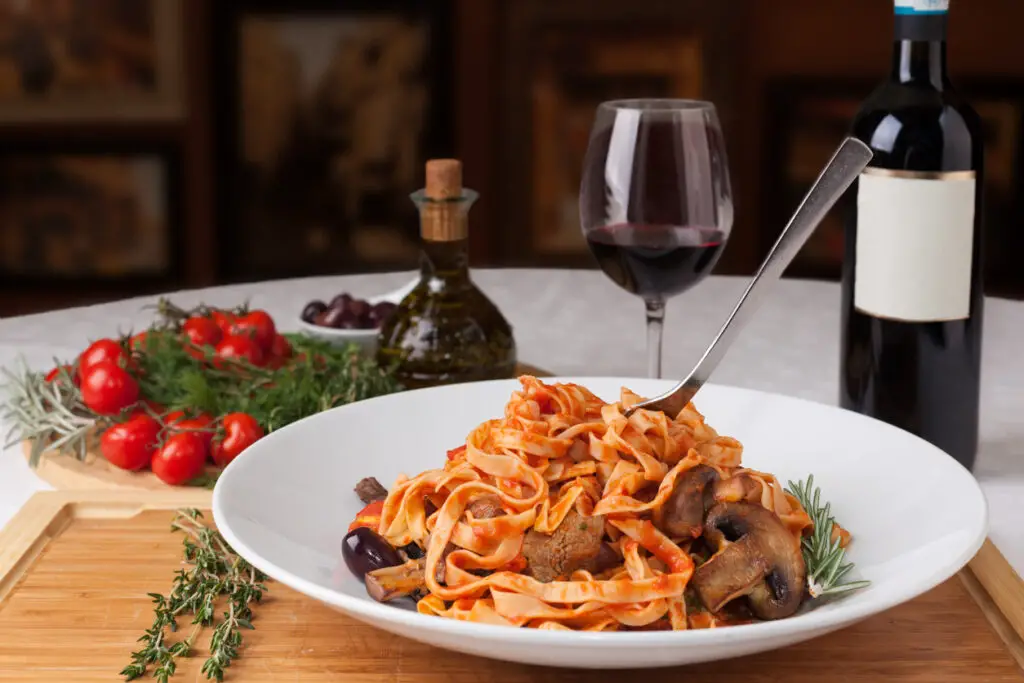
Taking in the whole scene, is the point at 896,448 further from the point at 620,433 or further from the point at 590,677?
the point at 590,677

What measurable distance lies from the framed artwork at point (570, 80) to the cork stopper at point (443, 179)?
3390 millimetres

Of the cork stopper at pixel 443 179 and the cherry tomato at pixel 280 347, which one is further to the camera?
the cherry tomato at pixel 280 347

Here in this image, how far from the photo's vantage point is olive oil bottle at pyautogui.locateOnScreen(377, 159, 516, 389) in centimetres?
183

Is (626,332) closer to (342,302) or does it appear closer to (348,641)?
(342,302)

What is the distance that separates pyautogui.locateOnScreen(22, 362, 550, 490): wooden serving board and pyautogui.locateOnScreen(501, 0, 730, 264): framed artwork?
3.66 meters

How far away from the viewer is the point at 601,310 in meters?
2.45

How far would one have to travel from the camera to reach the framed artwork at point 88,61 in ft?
17.0

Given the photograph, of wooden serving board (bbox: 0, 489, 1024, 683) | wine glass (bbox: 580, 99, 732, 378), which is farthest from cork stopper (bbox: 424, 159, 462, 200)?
wooden serving board (bbox: 0, 489, 1024, 683)

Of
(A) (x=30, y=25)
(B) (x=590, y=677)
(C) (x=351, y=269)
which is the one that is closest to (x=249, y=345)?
(B) (x=590, y=677)

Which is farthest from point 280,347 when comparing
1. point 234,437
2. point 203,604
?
point 203,604

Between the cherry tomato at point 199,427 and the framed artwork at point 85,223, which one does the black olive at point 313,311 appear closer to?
the cherry tomato at point 199,427

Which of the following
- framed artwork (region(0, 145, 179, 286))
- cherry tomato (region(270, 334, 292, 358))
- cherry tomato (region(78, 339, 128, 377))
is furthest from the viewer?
framed artwork (region(0, 145, 179, 286))

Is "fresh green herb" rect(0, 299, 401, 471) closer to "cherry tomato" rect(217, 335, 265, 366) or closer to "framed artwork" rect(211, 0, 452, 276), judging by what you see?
"cherry tomato" rect(217, 335, 265, 366)

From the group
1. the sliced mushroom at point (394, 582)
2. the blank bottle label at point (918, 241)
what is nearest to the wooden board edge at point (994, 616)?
the blank bottle label at point (918, 241)
